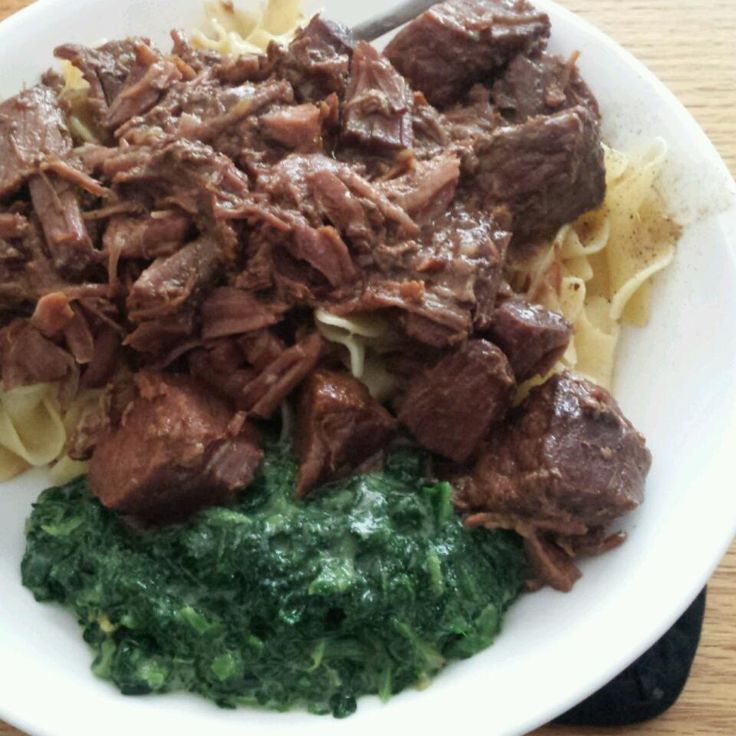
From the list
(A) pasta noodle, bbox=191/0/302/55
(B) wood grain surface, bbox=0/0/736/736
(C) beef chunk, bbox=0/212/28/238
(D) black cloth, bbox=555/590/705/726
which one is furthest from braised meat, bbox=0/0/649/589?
(B) wood grain surface, bbox=0/0/736/736

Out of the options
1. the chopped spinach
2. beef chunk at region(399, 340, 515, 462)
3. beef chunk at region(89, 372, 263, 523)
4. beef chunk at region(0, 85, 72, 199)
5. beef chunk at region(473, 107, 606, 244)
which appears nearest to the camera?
the chopped spinach

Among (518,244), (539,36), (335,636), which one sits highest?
(539,36)

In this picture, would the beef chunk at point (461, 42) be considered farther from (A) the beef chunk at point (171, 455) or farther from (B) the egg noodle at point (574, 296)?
(A) the beef chunk at point (171, 455)

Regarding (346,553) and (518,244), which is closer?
(346,553)

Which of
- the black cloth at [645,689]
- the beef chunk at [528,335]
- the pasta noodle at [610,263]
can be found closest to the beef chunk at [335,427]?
the beef chunk at [528,335]

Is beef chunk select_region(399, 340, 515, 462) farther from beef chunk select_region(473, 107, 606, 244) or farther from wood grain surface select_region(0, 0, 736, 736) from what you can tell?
wood grain surface select_region(0, 0, 736, 736)

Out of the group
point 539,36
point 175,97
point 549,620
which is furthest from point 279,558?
point 539,36

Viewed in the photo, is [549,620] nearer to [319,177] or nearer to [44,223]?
[319,177]

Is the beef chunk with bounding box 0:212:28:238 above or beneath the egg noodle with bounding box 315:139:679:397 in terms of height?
above
